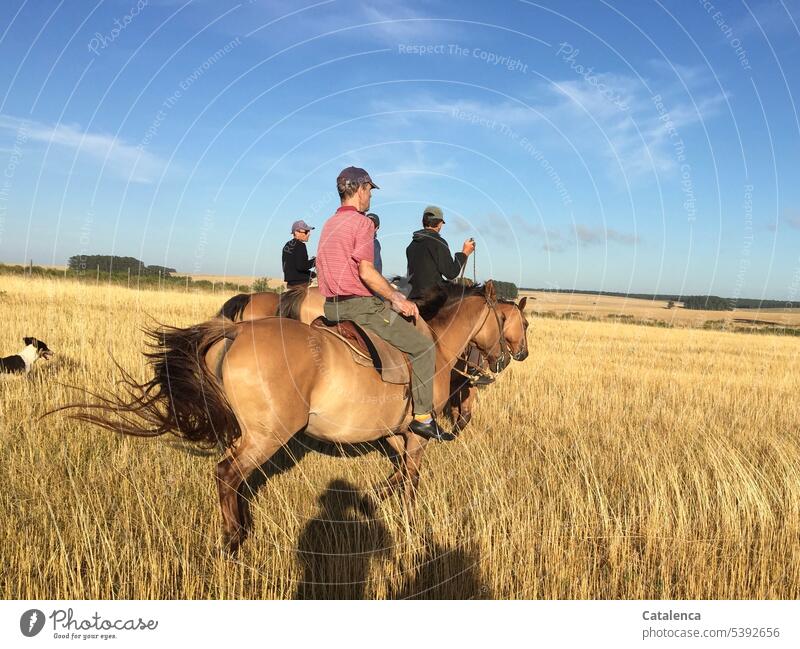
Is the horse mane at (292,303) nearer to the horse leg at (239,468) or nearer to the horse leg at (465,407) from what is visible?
the horse leg at (465,407)

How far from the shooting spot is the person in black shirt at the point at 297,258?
10250 millimetres

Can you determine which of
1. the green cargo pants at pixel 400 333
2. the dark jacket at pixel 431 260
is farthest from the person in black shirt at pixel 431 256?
the green cargo pants at pixel 400 333

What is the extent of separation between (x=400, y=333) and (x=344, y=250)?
1.10 meters

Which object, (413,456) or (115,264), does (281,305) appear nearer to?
(413,456)

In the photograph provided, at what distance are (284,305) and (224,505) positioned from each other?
3.97 m

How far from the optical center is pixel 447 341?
6.86 meters

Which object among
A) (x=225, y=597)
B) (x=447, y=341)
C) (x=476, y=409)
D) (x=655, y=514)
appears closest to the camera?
(x=225, y=597)

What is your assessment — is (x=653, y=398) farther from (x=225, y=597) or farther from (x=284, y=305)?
(x=225, y=597)

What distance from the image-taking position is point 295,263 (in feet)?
33.7

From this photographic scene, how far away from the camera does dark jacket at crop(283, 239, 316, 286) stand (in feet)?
33.7

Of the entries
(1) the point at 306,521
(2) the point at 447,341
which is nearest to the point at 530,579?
(1) the point at 306,521

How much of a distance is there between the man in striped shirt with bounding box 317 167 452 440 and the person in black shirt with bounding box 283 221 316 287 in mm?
4620

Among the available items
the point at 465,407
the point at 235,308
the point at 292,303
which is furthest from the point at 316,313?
the point at 465,407

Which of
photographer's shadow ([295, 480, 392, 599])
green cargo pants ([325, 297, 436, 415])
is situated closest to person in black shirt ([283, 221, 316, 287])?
green cargo pants ([325, 297, 436, 415])
